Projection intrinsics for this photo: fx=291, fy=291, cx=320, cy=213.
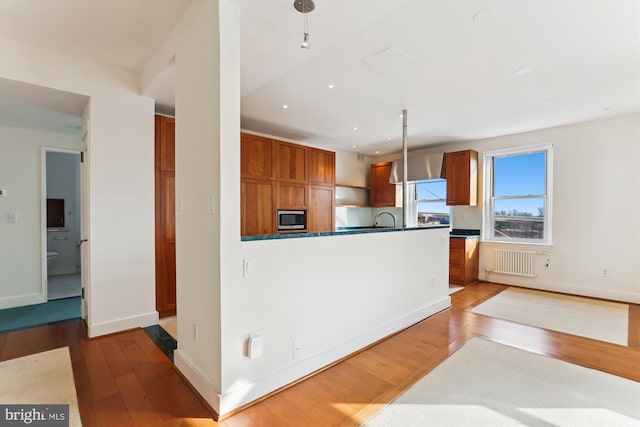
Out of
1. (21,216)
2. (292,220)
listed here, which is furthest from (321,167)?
(21,216)

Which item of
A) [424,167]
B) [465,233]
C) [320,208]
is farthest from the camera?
[424,167]

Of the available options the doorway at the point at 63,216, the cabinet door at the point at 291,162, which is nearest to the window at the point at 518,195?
the cabinet door at the point at 291,162

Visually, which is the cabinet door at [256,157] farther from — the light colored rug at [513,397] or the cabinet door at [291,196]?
the light colored rug at [513,397]

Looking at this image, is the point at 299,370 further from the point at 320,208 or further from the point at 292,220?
the point at 320,208

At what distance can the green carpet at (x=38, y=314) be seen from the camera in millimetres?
3264

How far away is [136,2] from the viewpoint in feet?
6.63

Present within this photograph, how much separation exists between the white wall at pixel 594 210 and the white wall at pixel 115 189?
5.73m

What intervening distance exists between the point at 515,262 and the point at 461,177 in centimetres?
173

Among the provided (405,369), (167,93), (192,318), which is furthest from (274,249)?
(167,93)

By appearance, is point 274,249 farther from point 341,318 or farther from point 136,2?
point 136,2

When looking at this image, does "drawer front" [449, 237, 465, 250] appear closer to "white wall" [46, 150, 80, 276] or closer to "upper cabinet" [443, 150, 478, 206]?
"upper cabinet" [443, 150, 478, 206]

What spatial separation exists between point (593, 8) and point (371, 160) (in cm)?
529

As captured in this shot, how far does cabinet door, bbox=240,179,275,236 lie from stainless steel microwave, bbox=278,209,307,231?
179 millimetres

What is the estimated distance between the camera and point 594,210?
435cm
